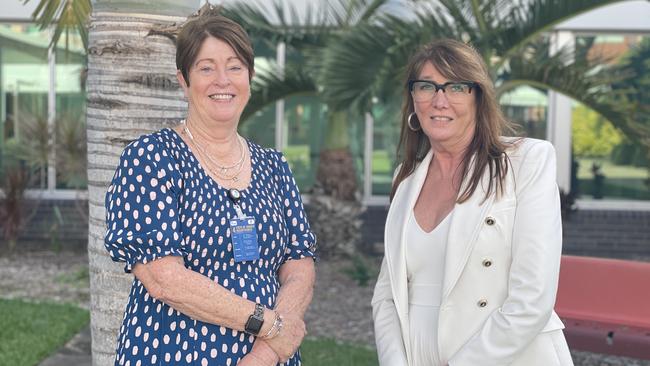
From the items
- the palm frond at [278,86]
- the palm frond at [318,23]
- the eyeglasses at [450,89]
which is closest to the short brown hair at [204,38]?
the eyeglasses at [450,89]

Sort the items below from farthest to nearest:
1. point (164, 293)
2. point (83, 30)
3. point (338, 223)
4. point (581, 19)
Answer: point (581, 19) < point (338, 223) < point (83, 30) < point (164, 293)

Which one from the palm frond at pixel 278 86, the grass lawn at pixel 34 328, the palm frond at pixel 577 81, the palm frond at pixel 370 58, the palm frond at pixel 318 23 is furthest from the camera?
the palm frond at pixel 318 23

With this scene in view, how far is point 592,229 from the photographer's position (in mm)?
11531

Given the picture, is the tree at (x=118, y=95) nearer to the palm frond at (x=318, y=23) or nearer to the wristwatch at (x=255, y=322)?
the wristwatch at (x=255, y=322)

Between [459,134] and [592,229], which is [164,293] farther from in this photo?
[592,229]

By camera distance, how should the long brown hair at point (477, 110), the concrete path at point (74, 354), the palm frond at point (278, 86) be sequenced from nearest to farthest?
the long brown hair at point (477, 110), the concrete path at point (74, 354), the palm frond at point (278, 86)

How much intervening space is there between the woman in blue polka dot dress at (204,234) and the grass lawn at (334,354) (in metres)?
3.37

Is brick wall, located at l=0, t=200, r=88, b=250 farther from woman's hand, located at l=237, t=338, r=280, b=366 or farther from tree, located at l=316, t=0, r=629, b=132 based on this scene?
woman's hand, located at l=237, t=338, r=280, b=366

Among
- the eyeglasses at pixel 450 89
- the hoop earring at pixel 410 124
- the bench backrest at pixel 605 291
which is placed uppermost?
the eyeglasses at pixel 450 89

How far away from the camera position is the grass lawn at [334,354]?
602cm

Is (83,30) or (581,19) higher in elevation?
(581,19)

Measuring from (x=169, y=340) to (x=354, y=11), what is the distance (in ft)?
24.0

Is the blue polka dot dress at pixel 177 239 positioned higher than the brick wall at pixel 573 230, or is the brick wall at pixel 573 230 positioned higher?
the blue polka dot dress at pixel 177 239

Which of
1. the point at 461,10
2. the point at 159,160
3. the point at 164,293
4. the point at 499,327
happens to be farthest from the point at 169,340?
the point at 461,10
